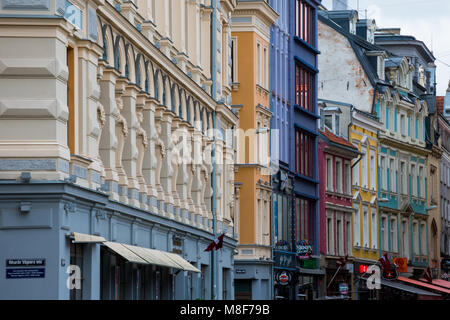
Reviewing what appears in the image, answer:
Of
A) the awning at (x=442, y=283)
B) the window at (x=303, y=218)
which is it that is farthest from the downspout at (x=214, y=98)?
the awning at (x=442, y=283)

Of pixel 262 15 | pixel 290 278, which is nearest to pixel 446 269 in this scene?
pixel 290 278

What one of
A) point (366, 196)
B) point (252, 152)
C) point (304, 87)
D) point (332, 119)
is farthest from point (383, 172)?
point (252, 152)

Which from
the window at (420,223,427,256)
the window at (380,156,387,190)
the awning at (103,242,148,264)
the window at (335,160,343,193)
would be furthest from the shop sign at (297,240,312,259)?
the awning at (103,242,148,264)

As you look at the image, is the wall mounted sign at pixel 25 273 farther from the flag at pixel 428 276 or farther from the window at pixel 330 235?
the flag at pixel 428 276

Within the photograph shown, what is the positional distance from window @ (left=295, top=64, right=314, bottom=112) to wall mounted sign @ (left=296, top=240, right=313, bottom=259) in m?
7.56

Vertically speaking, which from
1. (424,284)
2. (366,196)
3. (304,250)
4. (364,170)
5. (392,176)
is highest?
(392,176)

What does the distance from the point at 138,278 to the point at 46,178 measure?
8970mm

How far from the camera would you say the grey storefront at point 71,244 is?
24.3m

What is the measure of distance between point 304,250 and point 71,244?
33082 millimetres

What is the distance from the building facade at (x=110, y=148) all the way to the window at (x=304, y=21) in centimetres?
1814

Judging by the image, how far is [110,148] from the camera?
29656mm

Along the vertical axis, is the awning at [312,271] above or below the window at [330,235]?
below

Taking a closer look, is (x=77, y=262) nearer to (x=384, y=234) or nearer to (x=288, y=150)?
(x=288, y=150)

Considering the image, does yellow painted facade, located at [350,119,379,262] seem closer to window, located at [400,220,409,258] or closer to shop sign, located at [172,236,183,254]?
window, located at [400,220,409,258]
